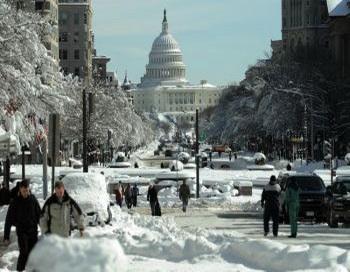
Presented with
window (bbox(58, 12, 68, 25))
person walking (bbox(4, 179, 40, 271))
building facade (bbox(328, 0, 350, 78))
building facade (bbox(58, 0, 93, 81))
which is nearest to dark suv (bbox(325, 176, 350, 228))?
person walking (bbox(4, 179, 40, 271))

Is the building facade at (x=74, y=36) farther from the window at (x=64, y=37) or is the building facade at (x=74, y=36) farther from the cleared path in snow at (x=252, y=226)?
the cleared path in snow at (x=252, y=226)

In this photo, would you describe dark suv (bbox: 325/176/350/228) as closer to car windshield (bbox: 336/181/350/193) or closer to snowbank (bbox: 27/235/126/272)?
car windshield (bbox: 336/181/350/193)

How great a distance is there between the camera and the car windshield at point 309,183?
3497 centimetres

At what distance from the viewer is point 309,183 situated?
35344 millimetres

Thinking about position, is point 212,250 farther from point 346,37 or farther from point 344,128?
point 346,37

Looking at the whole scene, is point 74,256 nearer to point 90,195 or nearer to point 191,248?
point 191,248

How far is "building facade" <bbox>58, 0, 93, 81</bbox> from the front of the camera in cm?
15750

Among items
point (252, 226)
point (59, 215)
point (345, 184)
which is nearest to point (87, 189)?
point (252, 226)

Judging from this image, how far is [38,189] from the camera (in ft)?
175

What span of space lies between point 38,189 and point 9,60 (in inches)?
842

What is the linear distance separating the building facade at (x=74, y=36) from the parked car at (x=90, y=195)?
424ft

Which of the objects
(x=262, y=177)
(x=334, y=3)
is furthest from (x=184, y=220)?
(x=334, y=3)

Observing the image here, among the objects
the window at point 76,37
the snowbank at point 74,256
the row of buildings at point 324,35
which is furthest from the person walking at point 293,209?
the window at point 76,37

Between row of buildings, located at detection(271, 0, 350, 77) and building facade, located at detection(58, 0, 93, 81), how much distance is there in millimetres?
25640
